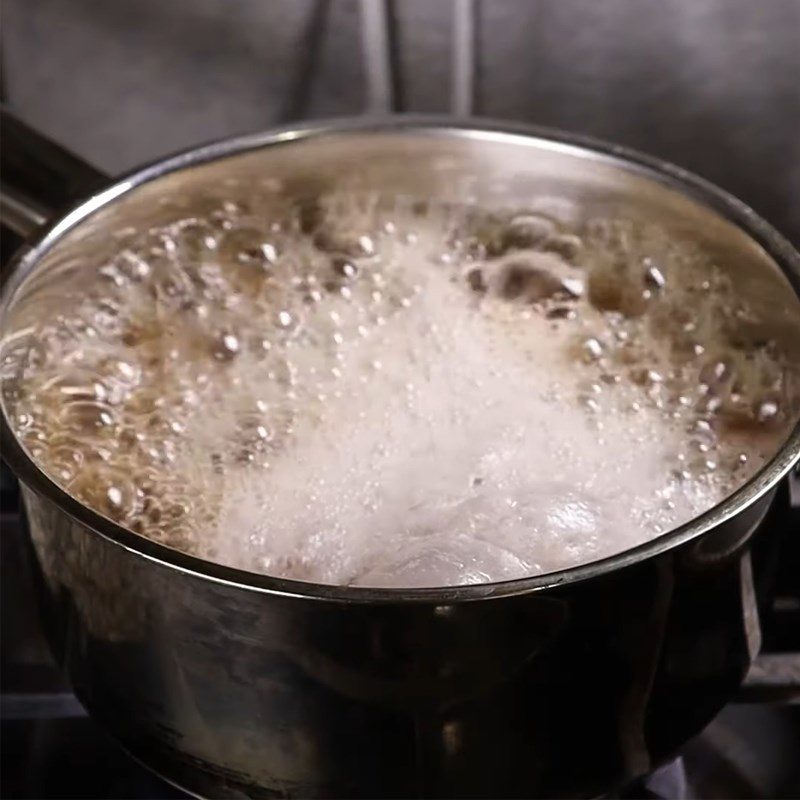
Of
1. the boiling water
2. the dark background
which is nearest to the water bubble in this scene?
the boiling water

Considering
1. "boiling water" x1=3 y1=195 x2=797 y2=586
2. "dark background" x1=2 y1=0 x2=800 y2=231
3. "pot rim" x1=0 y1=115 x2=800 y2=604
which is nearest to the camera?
"pot rim" x1=0 y1=115 x2=800 y2=604

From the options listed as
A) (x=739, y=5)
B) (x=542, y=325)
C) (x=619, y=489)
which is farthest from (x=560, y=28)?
(x=619, y=489)

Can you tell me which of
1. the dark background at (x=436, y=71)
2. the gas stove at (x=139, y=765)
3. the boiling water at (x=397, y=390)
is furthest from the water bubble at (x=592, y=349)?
the dark background at (x=436, y=71)

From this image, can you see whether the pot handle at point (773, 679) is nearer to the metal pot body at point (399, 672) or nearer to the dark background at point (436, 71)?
the metal pot body at point (399, 672)

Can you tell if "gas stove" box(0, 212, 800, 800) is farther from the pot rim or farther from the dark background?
the dark background

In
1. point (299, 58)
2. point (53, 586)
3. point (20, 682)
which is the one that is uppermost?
point (299, 58)

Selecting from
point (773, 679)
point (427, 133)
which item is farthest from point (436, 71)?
point (773, 679)

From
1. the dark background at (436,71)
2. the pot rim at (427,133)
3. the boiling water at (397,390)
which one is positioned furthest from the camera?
the dark background at (436,71)

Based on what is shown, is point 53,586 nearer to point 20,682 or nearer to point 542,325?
point 20,682
